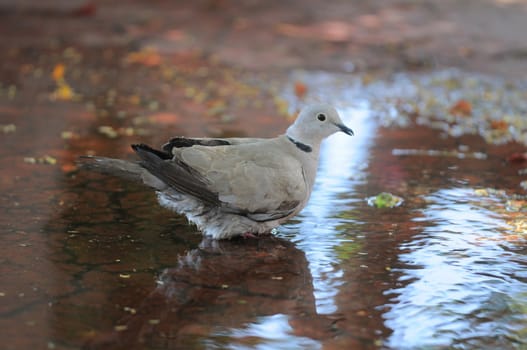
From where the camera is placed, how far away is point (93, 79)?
8.90 m

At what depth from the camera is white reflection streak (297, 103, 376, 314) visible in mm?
3519

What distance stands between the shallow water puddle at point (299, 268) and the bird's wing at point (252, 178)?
0.23 m

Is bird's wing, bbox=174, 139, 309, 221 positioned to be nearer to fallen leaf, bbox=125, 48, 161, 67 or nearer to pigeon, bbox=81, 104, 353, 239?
pigeon, bbox=81, 104, 353, 239

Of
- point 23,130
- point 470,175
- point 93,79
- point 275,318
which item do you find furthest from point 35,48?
point 275,318

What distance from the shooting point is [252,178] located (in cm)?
381

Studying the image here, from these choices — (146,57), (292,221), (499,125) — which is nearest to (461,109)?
(499,125)

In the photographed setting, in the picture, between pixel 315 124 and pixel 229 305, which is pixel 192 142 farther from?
pixel 229 305

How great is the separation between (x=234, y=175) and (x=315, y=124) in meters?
0.53

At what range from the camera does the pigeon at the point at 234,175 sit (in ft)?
12.4

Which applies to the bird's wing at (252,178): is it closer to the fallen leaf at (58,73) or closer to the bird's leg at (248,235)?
the bird's leg at (248,235)

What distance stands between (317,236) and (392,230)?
411mm

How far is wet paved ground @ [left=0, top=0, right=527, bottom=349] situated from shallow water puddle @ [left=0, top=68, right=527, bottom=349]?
11 mm

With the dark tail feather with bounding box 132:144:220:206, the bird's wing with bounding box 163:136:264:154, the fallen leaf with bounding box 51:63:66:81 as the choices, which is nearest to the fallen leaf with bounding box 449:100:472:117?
the bird's wing with bounding box 163:136:264:154

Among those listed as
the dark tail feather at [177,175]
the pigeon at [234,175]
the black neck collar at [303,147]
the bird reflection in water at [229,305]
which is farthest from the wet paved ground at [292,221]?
the black neck collar at [303,147]
